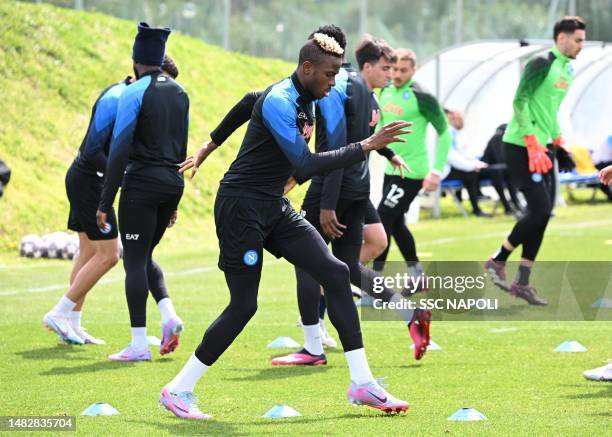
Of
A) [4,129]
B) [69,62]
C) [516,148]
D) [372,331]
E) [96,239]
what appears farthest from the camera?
[69,62]

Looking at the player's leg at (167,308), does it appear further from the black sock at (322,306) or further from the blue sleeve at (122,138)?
the black sock at (322,306)

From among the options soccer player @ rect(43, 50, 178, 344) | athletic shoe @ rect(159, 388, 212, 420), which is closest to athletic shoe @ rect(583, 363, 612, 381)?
athletic shoe @ rect(159, 388, 212, 420)

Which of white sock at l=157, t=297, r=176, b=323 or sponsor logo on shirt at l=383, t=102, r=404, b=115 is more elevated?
sponsor logo on shirt at l=383, t=102, r=404, b=115

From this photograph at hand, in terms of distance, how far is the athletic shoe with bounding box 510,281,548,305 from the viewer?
12.0m

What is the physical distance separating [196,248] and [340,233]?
33.6ft

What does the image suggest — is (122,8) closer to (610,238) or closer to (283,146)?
(610,238)

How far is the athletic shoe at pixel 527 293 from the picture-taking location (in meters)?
12.0

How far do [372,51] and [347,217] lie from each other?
1269mm

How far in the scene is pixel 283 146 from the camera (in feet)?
22.5

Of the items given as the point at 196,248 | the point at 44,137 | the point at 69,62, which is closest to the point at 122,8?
the point at 69,62

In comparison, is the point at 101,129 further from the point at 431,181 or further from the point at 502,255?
the point at 502,255

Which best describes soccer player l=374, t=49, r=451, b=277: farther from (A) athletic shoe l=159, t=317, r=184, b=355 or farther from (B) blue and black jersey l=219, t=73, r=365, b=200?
(B) blue and black jersey l=219, t=73, r=365, b=200

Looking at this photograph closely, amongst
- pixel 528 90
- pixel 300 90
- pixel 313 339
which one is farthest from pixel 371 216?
pixel 300 90

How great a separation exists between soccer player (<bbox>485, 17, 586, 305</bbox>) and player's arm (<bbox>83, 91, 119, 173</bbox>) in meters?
4.17
